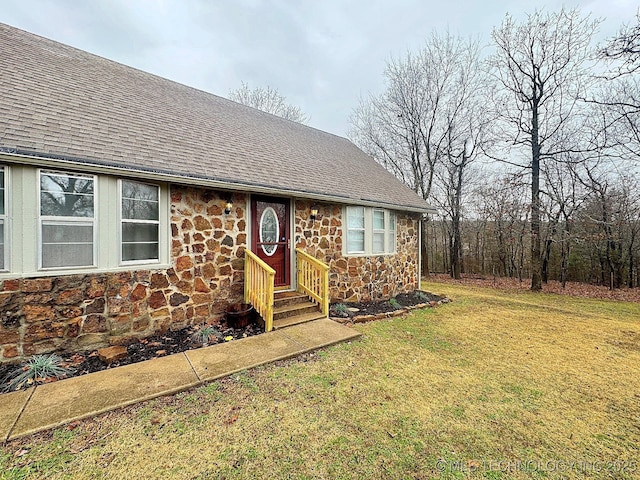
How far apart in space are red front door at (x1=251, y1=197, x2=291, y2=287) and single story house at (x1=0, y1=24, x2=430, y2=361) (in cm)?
2

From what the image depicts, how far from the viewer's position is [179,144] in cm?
521

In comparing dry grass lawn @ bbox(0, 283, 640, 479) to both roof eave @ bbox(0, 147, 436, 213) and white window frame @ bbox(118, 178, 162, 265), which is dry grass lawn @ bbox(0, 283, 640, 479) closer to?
white window frame @ bbox(118, 178, 162, 265)

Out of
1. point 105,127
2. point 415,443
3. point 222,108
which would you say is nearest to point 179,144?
point 105,127

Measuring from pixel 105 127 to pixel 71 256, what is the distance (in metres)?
2.28

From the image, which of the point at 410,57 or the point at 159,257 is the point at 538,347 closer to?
the point at 159,257

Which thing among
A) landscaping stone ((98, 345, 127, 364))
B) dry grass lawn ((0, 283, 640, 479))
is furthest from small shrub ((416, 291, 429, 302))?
landscaping stone ((98, 345, 127, 364))

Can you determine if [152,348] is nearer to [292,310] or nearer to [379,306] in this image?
[292,310]

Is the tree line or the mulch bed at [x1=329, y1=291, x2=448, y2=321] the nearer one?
the mulch bed at [x1=329, y1=291, x2=448, y2=321]

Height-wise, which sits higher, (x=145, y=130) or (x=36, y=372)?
(x=145, y=130)

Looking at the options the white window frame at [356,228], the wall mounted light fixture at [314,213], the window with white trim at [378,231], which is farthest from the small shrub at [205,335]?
the window with white trim at [378,231]

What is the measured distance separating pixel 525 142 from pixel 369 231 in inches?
360

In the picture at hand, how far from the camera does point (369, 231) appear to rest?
743 cm

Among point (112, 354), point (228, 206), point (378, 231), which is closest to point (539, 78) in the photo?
point (378, 231)

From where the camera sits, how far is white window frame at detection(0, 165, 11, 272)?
11.2 ft
